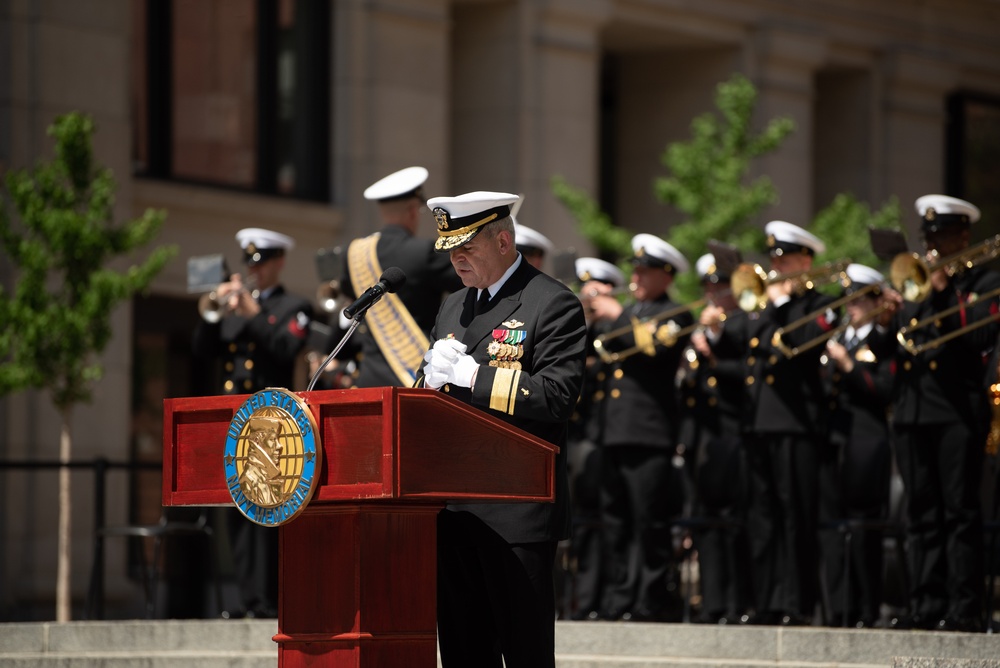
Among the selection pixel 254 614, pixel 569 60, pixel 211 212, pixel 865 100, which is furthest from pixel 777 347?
pixel 865 100

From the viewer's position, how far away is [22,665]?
32.4ft

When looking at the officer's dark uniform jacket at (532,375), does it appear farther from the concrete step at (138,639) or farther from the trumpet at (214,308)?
the trumpet at (214,308)

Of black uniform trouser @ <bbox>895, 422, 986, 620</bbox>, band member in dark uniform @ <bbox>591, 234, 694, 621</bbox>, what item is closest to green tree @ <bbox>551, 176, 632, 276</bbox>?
band member in dark uniform @ <bbox>591, 234, 694, 621</bbox>

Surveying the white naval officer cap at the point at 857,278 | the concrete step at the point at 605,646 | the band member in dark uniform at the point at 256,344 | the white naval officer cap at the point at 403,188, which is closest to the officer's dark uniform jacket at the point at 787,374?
the white naval officer cap at the point at 857,278

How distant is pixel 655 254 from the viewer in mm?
12508

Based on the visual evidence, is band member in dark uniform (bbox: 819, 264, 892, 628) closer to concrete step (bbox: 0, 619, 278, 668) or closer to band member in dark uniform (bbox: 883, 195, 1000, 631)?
band member in dark uniform (bbox: 883, 195, 1000, 631)

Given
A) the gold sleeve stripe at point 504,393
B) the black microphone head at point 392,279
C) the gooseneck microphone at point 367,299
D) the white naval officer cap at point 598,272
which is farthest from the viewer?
the white naval officer cap at point 598,272

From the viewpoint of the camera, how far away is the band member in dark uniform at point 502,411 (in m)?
6.51

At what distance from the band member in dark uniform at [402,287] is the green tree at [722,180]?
8449 mm

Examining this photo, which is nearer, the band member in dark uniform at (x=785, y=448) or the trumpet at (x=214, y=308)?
the band member in dark uniform at (x=785, y=448)

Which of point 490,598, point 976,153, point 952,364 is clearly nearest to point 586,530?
point 952,364

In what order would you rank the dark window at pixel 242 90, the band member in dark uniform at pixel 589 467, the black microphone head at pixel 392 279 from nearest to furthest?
1. the black microphone head at pixel 392 279
2. the band member in dark uniform at pixel 589 467
3. the dark window at pixel 242 90

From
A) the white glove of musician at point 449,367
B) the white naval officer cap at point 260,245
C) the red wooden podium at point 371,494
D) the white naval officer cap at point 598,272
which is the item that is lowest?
the red wooden podium at point 371,494

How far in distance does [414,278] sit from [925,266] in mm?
2787
